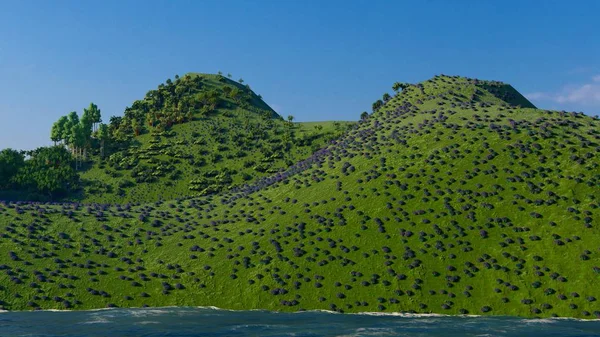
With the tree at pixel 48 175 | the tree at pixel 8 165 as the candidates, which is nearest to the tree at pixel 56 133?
the tree at pixel 48 175

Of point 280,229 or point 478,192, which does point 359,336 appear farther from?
point 478,192

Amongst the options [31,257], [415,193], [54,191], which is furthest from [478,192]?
[54,191]

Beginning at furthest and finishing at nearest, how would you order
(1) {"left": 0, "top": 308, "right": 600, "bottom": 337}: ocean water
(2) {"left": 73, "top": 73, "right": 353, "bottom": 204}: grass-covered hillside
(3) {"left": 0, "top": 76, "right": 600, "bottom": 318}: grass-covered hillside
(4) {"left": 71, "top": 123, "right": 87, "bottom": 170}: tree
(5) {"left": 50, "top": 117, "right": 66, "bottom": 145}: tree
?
1. (5) {"left": 50, "top": 117, "right": 66, "bottom": 145}: tree
2. (4) {"left": 71, "top": 123, "right": 87, "bottom": 170}: tree
3. (2) {"left": 73, "top": 73, "right": 353, "bottom": 204}: grass-covered hillside
4. (3) {"left": 0, "top": 76, "right": 600, "bottom": 318}: grass-covered hillside
5. (1) {"left": 0, "top": 308, "right": 600, "bottom": 337}: ocean water

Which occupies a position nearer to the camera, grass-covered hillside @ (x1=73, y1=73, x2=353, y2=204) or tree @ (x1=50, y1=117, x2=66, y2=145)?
grass-covered hillside @ (x1=73, y1=73, x2=353, y2=204)

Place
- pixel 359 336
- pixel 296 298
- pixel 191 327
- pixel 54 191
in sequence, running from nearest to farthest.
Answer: pixel 359 336
pixel 191 327
pixel 296 298
pixel 54 191

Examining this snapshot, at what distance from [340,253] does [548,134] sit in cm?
5383

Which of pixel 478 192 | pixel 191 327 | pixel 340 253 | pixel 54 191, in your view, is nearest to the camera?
pixel 191 327

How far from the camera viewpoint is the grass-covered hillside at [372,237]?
69.1m

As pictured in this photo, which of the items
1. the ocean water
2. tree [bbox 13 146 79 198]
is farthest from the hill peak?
tree [bbox 13 146 79 198]

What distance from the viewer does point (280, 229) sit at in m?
89.4

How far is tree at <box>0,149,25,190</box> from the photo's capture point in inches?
6486

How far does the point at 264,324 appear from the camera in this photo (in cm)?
5978

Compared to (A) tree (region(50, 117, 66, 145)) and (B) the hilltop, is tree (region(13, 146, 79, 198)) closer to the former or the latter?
(B) the hilltop

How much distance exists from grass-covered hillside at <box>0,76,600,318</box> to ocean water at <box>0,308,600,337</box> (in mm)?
4026
